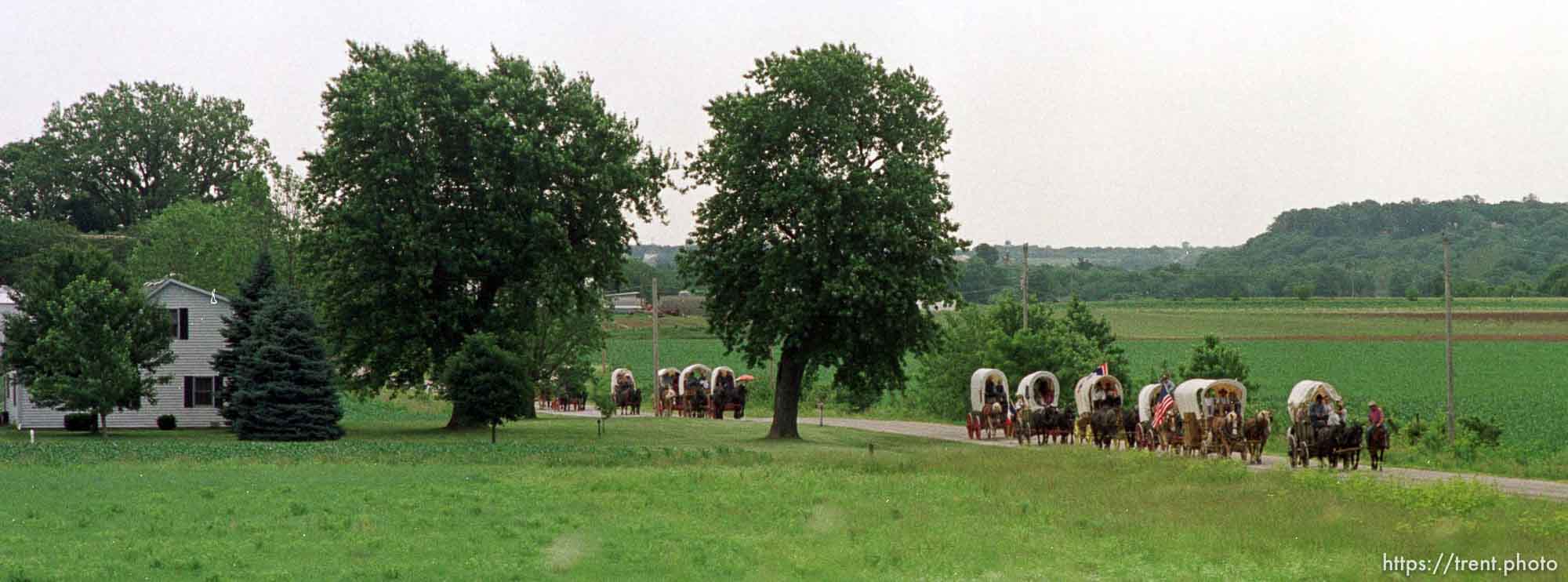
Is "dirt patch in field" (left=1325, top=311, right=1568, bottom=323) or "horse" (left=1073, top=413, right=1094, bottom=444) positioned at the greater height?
"dirt patch in field" (left=1325, top=311, right=1568, bottom=323)

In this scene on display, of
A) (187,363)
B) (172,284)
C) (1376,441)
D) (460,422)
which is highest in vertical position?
(172,284)

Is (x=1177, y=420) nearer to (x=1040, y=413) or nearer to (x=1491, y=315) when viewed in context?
(x=1040, y=413)

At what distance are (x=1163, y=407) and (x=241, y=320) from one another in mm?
28261

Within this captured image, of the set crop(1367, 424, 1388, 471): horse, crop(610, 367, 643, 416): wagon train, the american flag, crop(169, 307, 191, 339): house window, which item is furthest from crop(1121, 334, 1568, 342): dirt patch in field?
crop(169, 307, 191, 339): house window

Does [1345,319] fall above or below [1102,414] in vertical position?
above

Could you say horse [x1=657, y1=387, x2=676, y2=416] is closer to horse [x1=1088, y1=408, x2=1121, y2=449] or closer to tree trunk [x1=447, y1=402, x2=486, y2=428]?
tree trunk [x1=447, y1=402, x2=486, y2=428]

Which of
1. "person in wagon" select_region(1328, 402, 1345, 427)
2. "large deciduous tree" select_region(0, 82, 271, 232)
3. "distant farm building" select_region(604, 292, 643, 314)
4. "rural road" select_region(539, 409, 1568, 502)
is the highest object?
"large deciduous tree" select_region(0, 82, 271, 232)

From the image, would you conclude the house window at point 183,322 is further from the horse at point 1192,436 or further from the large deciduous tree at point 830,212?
the horse at point 1192,436

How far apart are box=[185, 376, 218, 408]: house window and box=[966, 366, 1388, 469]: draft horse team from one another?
2587 centimetres

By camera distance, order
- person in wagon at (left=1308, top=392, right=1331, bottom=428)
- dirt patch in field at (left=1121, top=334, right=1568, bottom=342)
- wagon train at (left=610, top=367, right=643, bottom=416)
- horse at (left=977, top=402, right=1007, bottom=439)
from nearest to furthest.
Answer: person in wagon at (left=1308, top=392, right=1331, bottom=428) → horse at (left=977, top=402, right=1007, bottom=439) → wagon train at (left=610, top=367, right=643, bottom=416) → dirt patch in field at (left=1121, top=334, right=1568, bottom=342)

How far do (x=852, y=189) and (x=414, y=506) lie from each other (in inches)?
908

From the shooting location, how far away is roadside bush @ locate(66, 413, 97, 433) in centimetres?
5275

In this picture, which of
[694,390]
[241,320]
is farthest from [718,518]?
[694,390]

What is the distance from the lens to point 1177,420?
41812mm
